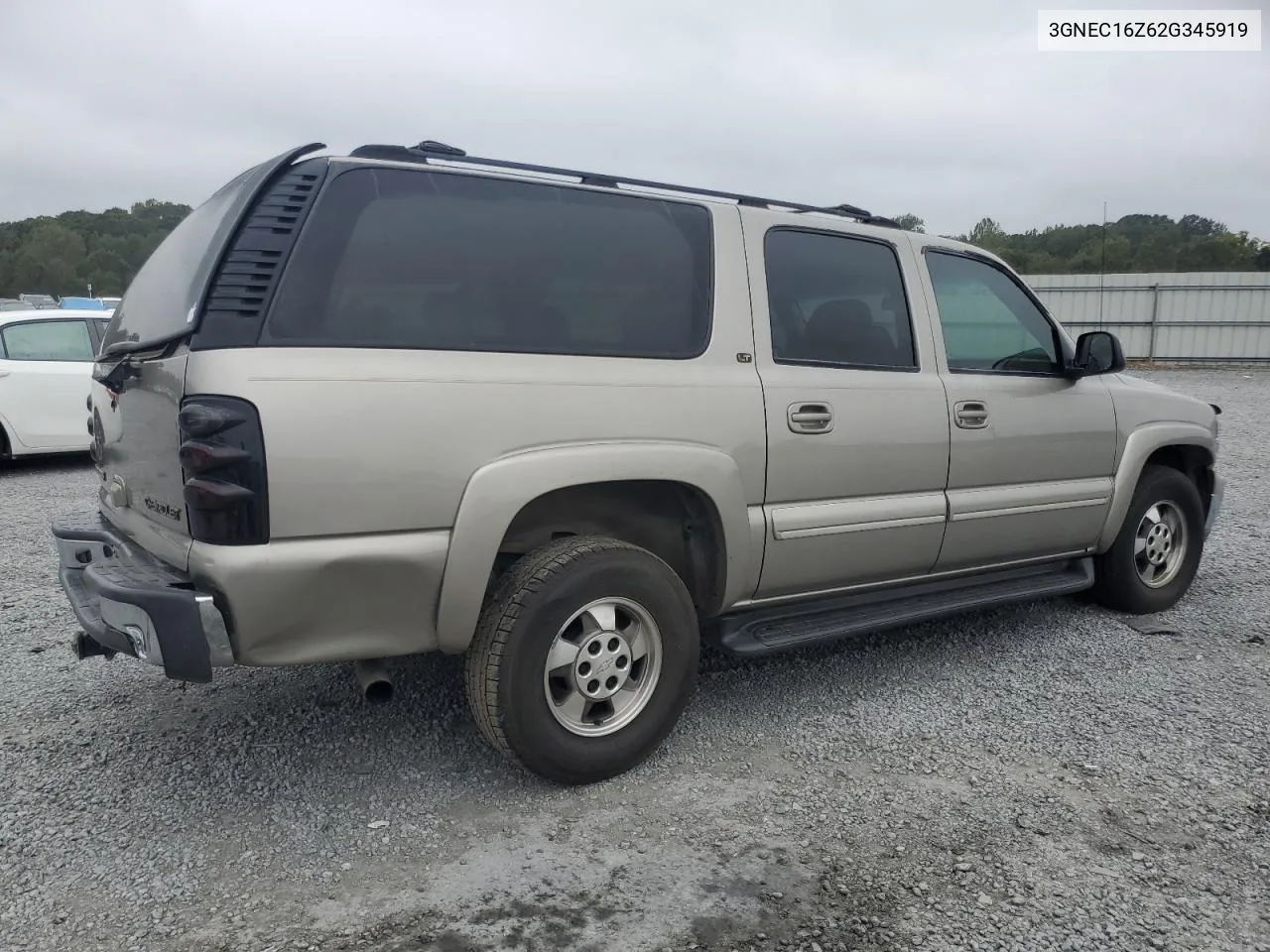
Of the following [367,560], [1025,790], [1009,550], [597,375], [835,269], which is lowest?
[1025,790]

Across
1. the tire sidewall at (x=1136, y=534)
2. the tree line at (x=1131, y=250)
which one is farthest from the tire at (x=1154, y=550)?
the tree line at (x=1131, y=250)

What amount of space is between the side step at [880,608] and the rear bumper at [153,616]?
168 cm

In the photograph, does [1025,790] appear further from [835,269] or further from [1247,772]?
[835,269]

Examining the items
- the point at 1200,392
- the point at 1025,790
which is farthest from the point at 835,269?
the point at 1200,392

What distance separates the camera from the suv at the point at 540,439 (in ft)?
8.29

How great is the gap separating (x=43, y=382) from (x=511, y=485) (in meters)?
8.16

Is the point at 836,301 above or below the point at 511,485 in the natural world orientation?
above

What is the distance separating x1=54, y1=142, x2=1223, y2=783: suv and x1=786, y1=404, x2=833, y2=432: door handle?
1 cm

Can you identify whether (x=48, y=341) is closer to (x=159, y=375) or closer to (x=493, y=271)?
(x=159, y=375)

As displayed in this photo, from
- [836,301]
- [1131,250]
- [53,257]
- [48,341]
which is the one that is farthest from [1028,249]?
[53,257]

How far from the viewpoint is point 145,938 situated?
7.52 ft

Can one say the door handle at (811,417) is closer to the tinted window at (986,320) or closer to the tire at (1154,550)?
the tinted window at (986,320)

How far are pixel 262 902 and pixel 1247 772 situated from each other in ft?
9.87

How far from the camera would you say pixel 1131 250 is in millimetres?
28859
